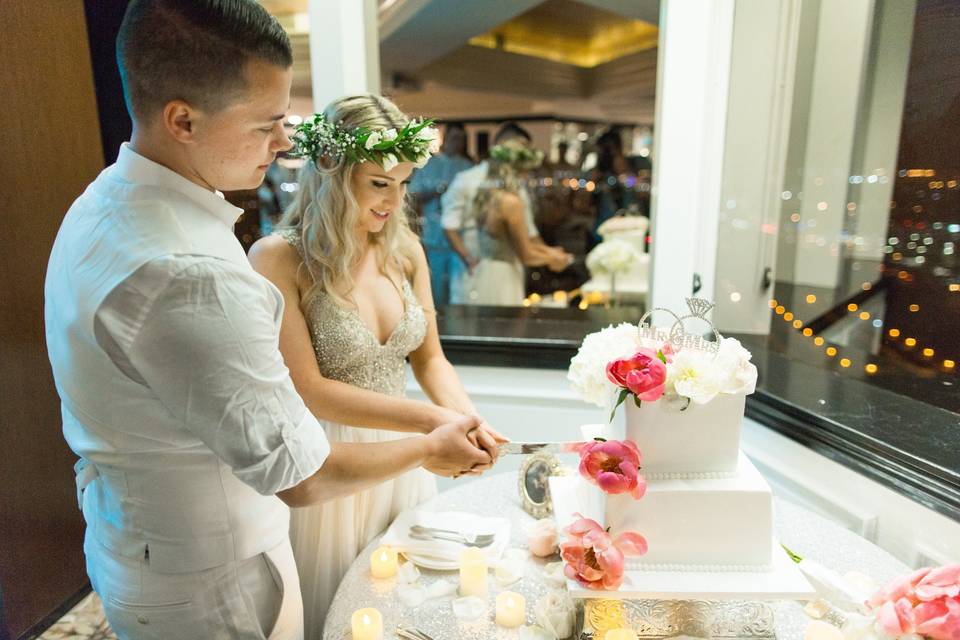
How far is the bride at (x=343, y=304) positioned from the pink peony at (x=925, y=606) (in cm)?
95

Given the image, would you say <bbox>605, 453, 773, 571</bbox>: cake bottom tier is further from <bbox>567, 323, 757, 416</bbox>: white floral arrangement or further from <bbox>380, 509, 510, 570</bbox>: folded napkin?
<bbox>380, 509, 510, 570</bbox>: folded napkin

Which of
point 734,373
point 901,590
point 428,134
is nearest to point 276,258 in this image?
point 428,134

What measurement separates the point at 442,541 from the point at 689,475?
1.94ft

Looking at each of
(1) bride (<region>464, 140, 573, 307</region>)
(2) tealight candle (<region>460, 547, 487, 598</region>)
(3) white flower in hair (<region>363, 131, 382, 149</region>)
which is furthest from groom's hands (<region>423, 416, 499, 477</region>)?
(1) bride (<region>464, 140, 573, 307</region>)

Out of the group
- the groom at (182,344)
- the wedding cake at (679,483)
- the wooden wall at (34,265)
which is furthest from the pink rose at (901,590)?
the wooden wall at (34,265)

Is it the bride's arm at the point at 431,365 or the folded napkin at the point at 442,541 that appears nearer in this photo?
the folded napkin at the point at 442,541

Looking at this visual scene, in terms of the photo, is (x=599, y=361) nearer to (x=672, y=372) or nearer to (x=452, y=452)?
(x=672, y=372)

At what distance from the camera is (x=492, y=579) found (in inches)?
54.6

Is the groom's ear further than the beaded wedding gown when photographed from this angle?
No

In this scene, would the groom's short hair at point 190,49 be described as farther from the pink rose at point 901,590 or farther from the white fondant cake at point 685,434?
the pink rose at point 901,590

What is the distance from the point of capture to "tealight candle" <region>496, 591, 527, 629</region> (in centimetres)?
121

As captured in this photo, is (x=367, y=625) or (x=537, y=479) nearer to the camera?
(x=367, y=625)

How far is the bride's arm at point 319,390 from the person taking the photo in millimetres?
1560

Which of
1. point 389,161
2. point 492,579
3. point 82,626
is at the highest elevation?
point 389,161
